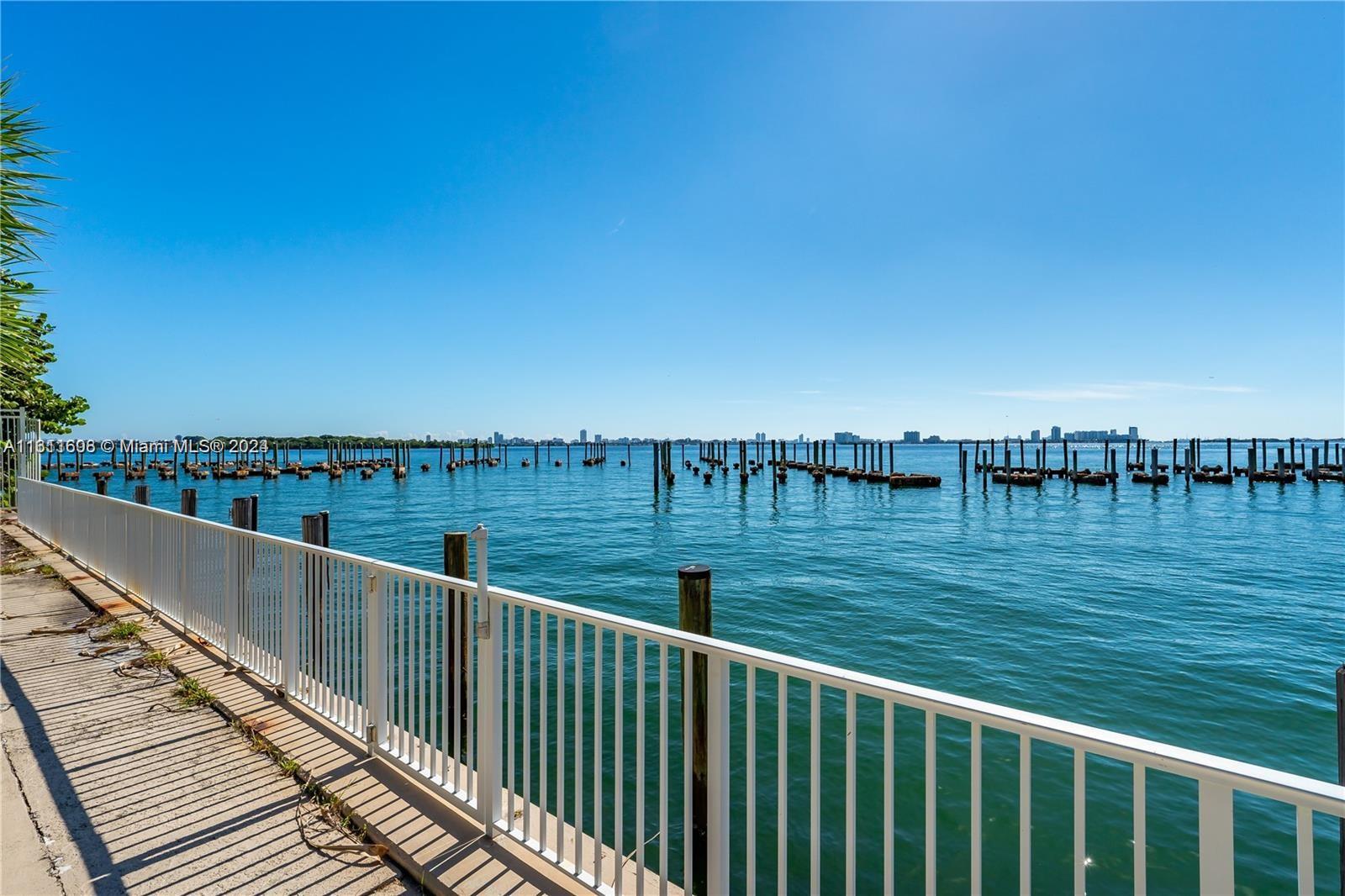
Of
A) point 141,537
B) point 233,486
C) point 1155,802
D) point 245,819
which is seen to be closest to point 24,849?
point 245,819

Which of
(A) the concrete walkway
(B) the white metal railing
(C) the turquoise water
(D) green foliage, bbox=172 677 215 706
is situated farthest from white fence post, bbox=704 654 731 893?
(D) green foliage, bbox=172 677 215 706

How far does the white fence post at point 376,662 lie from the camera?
323cm

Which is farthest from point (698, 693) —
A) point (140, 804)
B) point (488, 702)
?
point (140, 804)

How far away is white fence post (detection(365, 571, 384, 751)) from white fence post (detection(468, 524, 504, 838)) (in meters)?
0.81

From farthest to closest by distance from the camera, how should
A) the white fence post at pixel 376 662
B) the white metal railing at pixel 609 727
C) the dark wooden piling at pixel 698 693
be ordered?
1. the white fence post at pixel 376 662
2. the dark wooden piling at pixel 698 693
3. the white metal railing at pixel 609 727

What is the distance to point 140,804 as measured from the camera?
2.85m

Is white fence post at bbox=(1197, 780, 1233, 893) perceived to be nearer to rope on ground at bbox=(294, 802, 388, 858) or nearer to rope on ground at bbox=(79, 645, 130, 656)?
rope on ground at bbox=(294, 802, 388, 858)

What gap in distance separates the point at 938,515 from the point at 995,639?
58.8ft

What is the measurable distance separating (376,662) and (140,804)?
110 centimetres

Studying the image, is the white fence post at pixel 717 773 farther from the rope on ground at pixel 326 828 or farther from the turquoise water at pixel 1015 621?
the turquoise water at pixel 1015 621

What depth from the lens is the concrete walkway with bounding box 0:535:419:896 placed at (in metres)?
2.38

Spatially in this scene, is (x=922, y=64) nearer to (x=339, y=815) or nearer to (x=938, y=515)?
(x=339, y=815)

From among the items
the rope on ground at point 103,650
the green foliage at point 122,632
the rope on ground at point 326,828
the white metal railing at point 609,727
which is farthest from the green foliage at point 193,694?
the rope on ground at point 326,828

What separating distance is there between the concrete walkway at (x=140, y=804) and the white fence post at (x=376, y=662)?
0.44 metres
